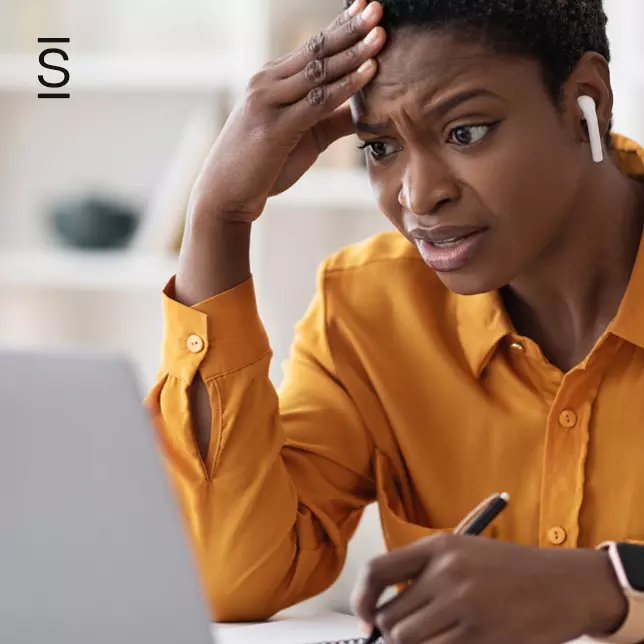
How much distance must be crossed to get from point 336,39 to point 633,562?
22.1 inches

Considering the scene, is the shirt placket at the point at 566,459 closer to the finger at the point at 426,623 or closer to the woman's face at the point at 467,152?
the woman's face at the point at 467,152

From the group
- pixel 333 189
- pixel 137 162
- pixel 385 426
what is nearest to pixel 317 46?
pixel 385 426

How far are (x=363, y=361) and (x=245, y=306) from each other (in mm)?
174

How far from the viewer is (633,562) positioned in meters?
0.89

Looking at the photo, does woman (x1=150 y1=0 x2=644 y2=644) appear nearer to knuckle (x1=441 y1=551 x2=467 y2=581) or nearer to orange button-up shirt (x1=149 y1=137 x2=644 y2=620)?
orange button-up shirt (x1=149 y1=137 x2=644 y2=620)

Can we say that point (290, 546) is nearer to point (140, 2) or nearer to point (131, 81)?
point (131, 81)

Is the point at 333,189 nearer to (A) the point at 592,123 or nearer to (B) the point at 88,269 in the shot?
(B) the point at 88,269

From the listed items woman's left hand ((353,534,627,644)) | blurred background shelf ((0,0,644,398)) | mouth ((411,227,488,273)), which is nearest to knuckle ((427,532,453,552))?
woman's left hand ((353,534,627,644))

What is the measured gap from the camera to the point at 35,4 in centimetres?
276

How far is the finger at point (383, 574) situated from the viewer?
0.79 m

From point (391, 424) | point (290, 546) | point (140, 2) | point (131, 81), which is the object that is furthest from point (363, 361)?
point (140, 2)

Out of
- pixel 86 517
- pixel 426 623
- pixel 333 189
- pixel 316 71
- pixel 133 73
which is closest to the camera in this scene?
pixel 86 517

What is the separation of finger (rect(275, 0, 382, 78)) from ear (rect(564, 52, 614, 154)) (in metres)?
0.20

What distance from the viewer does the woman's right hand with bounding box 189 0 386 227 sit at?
1107 millimetres
